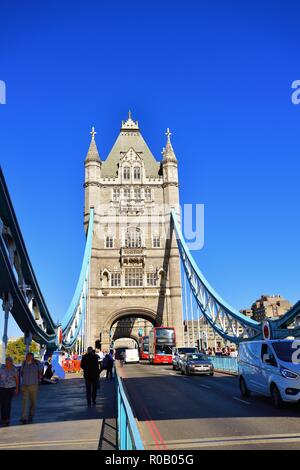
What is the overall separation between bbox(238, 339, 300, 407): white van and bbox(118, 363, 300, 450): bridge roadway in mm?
379

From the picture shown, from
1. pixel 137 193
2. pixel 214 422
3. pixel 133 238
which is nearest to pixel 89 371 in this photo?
pixel 214 422

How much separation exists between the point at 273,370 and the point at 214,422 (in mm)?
2628

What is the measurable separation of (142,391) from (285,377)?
7.49 meters

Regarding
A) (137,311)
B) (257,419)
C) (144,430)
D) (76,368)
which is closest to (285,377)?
(257,419)

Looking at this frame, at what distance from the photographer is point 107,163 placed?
206ft

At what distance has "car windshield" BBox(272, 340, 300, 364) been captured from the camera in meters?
11.3

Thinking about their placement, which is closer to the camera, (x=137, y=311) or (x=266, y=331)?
(x=266, y=331)

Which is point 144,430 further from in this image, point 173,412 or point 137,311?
point 137,311

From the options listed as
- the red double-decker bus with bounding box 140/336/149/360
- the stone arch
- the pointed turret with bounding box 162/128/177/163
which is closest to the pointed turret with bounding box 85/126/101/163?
the pointed turret with bounding box 162/128/177/163

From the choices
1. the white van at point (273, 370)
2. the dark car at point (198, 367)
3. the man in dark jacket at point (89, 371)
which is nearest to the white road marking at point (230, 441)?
the white van at point (273, 370)

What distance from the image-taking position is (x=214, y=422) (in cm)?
921

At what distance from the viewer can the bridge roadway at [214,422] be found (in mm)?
7281

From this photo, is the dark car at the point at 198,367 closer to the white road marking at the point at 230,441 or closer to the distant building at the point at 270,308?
the white road marking at the point at 230,441

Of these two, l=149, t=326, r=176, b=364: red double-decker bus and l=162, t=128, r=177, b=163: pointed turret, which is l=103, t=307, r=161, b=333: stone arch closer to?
l=149, t=326, r=176, b=364: red double-decker bus
